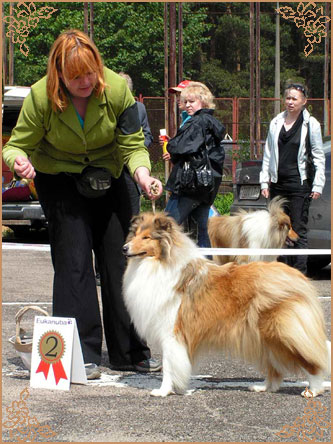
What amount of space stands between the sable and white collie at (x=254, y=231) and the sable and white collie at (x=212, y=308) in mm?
3142

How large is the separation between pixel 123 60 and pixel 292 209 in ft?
92.9

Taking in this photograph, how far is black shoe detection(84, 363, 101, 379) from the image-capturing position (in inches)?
183

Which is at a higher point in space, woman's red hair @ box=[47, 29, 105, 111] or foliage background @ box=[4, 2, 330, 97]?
foliage background @ box=[4, 2, 330, 97]

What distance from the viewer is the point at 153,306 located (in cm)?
441

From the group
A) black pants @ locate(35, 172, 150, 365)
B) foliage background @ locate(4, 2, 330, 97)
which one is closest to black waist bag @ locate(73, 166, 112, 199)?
black pants @ locate(35, 172, 150, 365)

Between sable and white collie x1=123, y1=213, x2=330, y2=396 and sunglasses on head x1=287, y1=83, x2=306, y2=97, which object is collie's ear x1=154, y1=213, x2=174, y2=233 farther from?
sunglasses on head x1=287, y1=83, x2=306, y2=97

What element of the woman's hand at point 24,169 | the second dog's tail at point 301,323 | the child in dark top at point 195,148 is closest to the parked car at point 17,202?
the child in dark top at point 195,148

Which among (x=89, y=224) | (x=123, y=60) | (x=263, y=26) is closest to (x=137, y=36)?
(x=123, y=60)

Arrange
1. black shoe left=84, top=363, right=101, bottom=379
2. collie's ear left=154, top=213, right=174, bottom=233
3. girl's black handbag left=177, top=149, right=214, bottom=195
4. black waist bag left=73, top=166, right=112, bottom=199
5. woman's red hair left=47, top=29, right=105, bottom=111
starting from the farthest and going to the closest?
girl's black handbag left=177, top=149, right=214, bottom=195
black shoe left=84, top=363, right=101, bottom=379
black waist bag left=73, top=166, right=112, bottom=199
collie's ear left=154, top=213, right=174, bottom=233
woman's red hair left=47, top=29, right=105, bottom=111

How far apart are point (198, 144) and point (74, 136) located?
289 centimetres

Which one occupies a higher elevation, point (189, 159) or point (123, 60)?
point (123, 60)

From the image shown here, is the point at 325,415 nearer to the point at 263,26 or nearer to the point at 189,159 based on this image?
the point at 189,159

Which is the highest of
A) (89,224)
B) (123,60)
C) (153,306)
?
(123,60)

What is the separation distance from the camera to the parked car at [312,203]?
8531 mm
